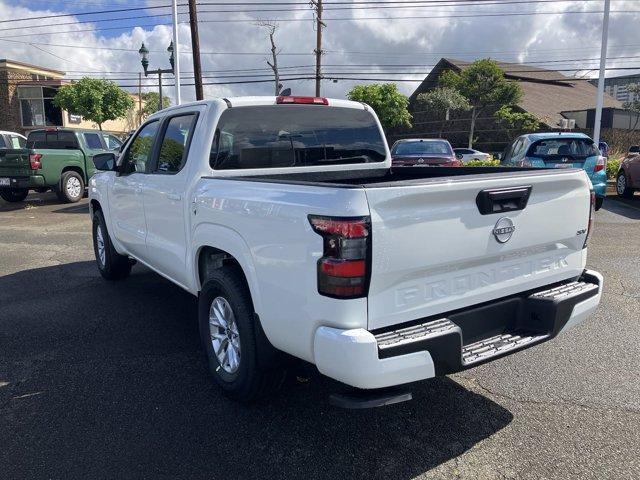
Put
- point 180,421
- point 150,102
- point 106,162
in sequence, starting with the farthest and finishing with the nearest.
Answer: point 150,102
point 106,162
point 180,421

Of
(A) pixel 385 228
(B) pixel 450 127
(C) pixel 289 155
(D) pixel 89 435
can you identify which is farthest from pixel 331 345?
(B) pixel 450 127


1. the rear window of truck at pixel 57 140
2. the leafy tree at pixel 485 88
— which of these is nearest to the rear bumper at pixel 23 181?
the rear window of truck at pixel 57 140

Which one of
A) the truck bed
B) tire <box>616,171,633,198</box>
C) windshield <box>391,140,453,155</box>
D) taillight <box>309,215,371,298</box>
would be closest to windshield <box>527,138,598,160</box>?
windshield <box>391,140,453,155</box>

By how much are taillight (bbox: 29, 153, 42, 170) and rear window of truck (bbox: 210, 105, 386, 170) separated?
36.4 ft

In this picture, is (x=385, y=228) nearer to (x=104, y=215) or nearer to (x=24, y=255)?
(x=104, y=215)

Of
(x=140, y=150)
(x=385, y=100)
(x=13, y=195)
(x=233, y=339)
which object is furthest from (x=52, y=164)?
(x=385, y=100)

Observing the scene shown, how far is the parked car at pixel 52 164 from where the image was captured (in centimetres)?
1329

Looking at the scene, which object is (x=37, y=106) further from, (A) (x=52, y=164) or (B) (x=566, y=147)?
(B) (x=566, y=147)

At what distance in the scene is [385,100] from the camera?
42.0m

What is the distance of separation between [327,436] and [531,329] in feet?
4.40

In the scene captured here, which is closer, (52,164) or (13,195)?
(52,164)

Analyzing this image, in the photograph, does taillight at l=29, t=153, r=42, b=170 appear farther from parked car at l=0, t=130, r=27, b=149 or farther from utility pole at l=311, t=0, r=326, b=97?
utility pole at l=311, t=0, r=326, b=97

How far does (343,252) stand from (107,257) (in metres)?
4.70

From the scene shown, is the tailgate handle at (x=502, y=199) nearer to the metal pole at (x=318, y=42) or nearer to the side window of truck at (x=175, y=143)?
the side window of truck at (x=175, y=143)
